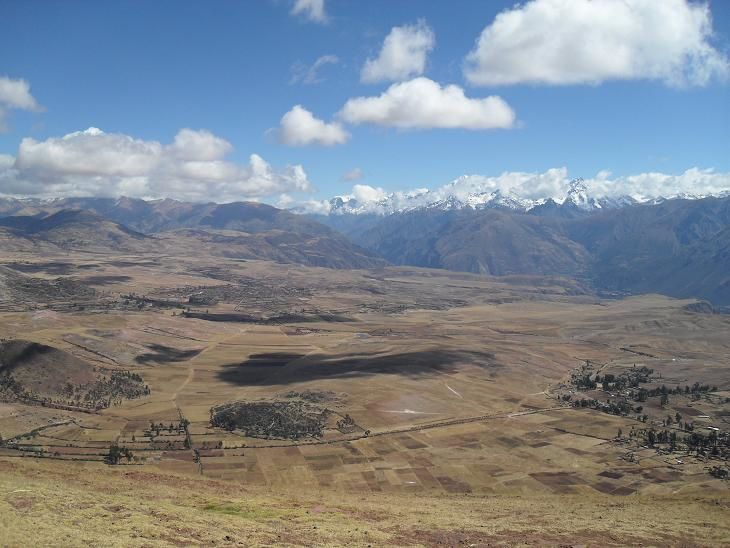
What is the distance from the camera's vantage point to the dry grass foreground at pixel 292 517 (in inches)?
2110

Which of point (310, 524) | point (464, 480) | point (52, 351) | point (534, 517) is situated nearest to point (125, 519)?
point (310, 524)

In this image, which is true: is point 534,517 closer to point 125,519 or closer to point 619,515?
point 619,515

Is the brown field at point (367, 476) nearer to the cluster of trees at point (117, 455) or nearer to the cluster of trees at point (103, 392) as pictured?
the cluster of trees at point (117, 455)

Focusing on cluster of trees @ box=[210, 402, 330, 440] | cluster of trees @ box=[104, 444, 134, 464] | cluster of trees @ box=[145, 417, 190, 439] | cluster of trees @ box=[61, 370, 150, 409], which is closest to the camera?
cluster of trees @ box=[104, 444, 134, 464]

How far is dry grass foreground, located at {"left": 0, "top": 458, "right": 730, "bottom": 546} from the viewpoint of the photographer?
5359 centimetres

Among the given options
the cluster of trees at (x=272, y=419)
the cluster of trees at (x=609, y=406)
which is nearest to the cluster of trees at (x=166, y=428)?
the cluster of trees at (x=272, y=419)

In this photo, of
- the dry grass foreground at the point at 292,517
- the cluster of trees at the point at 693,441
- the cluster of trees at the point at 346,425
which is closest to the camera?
the dry grass foreground at the point at 292,517

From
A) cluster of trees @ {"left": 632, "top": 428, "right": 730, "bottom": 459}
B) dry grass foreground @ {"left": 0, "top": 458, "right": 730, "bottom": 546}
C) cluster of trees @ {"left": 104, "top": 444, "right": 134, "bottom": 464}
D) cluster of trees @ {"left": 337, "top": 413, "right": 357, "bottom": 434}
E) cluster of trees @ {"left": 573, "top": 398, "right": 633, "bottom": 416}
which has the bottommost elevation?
cluster of trees @ {"left": 573, "top": 398, "right": 633, "bottom": 416}

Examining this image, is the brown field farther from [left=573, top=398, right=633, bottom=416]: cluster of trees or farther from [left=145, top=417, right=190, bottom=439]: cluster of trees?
[left=573, top=398, right=633, bottom=416]: cluster of trees

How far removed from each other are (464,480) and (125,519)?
78.5 m

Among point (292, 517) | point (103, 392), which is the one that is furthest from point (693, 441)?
point (103, 392)

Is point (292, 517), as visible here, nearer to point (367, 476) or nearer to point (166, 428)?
point (367, 476)

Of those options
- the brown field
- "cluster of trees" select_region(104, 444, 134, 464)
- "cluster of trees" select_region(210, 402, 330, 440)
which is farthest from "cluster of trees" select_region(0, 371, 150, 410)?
"cluster of trees" select_region(104, 444, 134, 464)

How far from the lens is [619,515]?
263 feet
